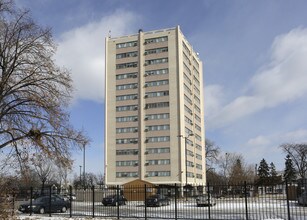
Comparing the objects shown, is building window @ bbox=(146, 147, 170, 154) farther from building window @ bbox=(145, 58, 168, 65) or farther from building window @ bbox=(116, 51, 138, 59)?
building window @ bbox=(116, 51, 138, 59)

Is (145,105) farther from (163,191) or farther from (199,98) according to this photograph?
(163,191)

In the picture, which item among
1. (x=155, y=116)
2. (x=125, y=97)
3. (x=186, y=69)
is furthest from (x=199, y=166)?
(x=125, y=97)

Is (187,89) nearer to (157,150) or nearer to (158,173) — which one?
(157,150)

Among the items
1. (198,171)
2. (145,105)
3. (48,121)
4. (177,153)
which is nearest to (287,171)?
(198,171)

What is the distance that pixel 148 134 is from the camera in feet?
319

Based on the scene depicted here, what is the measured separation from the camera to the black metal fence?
21.8 meters

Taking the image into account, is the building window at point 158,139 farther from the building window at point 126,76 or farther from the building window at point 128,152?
the building window at point 126,76

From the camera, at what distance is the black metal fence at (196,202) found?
21.8 metres

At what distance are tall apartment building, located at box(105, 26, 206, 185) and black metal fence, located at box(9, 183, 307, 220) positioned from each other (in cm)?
6222

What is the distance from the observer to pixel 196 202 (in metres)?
25.3

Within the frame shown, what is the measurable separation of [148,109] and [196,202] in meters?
73.3

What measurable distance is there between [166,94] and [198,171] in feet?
85.5

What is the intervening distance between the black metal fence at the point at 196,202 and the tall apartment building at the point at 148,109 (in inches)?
2449

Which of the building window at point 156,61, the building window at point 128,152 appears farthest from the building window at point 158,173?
the building window at point 156,61
